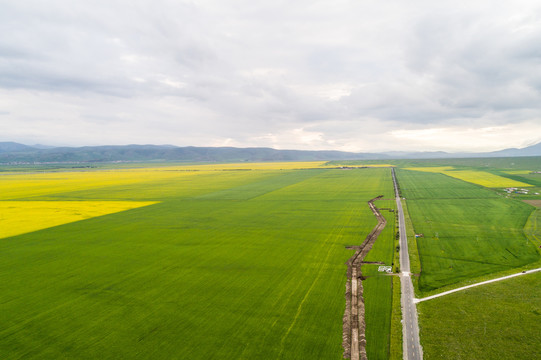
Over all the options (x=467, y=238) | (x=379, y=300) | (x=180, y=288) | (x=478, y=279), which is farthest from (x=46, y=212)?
(x=467, y=238)

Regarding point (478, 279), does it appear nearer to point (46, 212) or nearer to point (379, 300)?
point (379, 300)

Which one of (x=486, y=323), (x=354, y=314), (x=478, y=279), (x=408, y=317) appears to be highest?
(x=478, y=279)

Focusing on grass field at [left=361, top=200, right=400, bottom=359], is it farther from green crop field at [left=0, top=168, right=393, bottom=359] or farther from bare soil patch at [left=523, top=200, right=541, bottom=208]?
bare soil patch at [left=523, top=200, right=541, bottom=208]

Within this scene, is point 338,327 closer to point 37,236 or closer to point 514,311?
point 514,311

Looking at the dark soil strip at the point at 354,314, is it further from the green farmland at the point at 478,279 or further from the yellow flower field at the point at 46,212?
the yellow flower field at the point at 46,212

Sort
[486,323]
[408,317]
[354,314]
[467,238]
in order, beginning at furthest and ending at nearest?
[467,238] < [354,314] < [408,317] < [486,323]

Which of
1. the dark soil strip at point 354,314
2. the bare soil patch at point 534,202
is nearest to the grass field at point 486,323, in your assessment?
the dark soil strip at point 354,314
